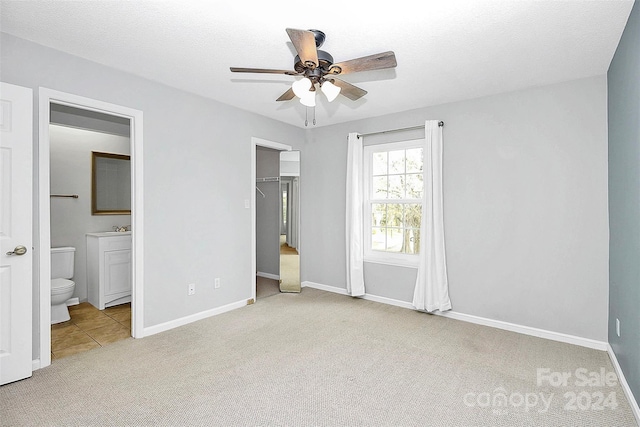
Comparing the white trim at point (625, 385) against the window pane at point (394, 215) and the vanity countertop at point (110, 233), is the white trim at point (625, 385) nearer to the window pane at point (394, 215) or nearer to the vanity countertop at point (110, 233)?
the window pane at point (394, 215)

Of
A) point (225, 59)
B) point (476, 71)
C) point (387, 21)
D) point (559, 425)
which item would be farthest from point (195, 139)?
point (559, 425)

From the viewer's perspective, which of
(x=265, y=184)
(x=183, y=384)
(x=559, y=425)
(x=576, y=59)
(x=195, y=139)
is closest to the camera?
(x=559, y=425)

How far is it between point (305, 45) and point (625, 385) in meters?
Result: 3.03

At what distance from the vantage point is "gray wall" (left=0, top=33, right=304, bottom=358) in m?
2.74

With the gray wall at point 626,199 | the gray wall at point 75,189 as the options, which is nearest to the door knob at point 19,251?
the gray wall at point 75,189

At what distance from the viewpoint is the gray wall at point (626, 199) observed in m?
2.02

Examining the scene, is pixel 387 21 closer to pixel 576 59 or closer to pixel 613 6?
pixel 613 6

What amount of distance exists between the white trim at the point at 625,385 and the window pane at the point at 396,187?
2.44 meters

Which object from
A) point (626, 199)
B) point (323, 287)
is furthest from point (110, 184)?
point (626, 199)

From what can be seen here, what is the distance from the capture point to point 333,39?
240cm

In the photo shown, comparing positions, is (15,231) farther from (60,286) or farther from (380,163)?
(380,163)

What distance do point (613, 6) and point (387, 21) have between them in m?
1.32

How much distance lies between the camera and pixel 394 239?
4348mm

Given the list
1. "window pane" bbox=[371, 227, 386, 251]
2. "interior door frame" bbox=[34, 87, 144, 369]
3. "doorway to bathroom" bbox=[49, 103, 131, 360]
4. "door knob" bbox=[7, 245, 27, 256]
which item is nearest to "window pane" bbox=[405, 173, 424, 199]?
"window pane" bbox=[371, 227, 386, 251]
